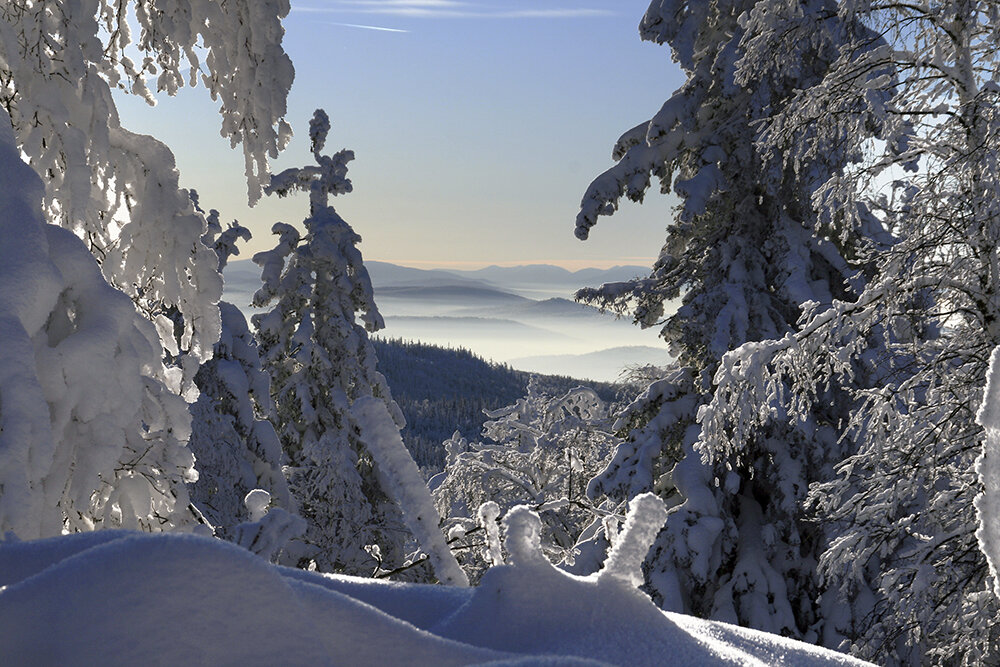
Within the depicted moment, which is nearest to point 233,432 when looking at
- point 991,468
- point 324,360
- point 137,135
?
point 324,360

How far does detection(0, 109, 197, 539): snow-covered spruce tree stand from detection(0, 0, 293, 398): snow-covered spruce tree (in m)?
0.57

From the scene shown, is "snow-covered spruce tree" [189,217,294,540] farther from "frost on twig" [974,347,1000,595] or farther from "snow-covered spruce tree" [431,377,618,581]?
"frost on twig" [974,347,1000,595]

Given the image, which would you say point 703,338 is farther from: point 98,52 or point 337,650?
point 337,650

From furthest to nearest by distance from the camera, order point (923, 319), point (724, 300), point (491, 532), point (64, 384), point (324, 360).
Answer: point (324, 360), point (724, 300), point (923, 319), point (64, 384), point (491, 532)

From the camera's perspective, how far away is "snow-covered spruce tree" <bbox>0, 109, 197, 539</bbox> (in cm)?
291

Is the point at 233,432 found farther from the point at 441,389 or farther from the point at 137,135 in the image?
the point at 441,389

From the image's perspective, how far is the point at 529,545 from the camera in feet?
4.78

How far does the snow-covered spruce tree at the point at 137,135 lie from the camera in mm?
3785

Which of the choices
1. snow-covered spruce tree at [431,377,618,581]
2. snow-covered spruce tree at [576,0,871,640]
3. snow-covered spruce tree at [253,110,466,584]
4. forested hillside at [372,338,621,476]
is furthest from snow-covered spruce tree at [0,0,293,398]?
forested hillside at [372,338,621,476]

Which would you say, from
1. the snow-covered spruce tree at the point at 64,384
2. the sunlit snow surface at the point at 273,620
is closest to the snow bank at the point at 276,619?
the sunlit snow surface at the point at 273,620

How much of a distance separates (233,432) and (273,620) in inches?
604

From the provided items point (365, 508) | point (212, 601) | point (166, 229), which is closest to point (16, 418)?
point (166, 229)

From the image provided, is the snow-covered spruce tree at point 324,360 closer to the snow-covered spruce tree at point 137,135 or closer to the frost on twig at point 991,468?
the snow-covered spruce tree at point 137,135

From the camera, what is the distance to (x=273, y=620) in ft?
3.66
